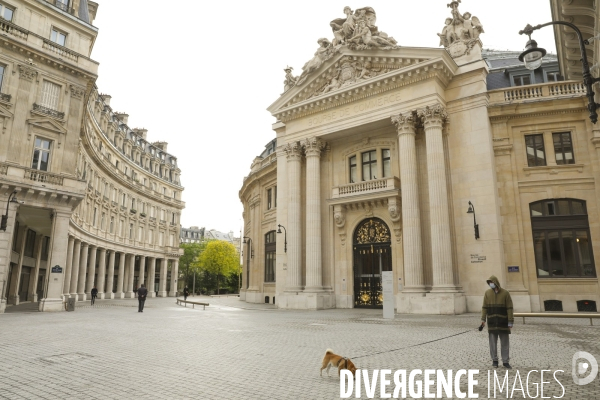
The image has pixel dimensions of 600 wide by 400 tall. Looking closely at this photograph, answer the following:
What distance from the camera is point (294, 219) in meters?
31.0

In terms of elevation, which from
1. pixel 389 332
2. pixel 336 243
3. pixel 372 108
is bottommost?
pixel 389 332

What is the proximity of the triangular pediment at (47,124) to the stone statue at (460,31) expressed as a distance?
26659 millimetres

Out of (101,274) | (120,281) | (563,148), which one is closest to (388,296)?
(563,148)

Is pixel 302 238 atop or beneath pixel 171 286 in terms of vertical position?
atop

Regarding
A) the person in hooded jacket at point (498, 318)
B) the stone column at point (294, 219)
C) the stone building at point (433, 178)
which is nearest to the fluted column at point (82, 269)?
the stone building at point (433, 178)

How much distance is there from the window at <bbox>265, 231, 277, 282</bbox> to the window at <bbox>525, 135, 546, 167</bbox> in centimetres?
2227

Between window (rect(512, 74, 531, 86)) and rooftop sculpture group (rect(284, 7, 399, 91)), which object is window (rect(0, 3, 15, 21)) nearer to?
rooftop sculpture group (rect(284, 7, 399, 91))

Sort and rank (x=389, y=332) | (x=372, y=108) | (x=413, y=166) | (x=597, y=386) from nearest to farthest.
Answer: (x=597, y=386) → (x=389, y=332) → (x=413, y=166) → (x=372, y=108)

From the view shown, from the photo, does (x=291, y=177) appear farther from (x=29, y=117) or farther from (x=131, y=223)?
(x=131, y=223)

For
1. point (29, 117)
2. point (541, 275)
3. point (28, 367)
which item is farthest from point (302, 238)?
point (28, 367)

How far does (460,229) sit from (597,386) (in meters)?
19.3

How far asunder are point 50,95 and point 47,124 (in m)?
2.08

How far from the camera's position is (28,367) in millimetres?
8180

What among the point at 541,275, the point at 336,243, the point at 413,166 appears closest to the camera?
the point at 541,275
